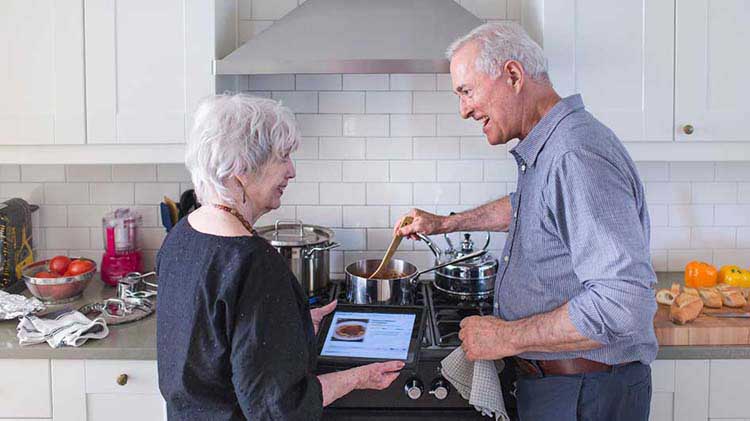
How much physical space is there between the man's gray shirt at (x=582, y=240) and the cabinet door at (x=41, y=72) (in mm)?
1571

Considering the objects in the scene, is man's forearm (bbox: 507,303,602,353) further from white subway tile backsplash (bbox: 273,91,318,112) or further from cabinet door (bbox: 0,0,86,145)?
cabinet door (bbox: 0,0,86,145)

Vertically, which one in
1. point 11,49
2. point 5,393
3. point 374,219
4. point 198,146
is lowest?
point 5,393

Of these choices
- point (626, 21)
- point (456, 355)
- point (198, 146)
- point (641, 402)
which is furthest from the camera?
point (626, 21)

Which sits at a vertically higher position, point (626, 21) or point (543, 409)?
point (626, 21)

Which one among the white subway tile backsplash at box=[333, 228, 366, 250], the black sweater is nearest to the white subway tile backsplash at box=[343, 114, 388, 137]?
the white subway tile backsplash at box=[333, 228, 366, 250]

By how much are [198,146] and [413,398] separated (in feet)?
3.68

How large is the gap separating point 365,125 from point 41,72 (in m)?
1.20

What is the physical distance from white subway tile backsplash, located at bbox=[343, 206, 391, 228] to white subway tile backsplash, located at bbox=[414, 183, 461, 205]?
16 centimetres

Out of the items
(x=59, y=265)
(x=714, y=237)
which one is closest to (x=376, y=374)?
(x=59, y=265)

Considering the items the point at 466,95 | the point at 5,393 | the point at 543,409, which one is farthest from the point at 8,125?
the point at 543,409

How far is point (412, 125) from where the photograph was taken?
316 centimetres

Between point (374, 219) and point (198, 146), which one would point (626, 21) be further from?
point (198, 146)

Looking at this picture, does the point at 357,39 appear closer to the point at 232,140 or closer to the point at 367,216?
the point at 367,216

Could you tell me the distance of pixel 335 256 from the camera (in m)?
3.23
